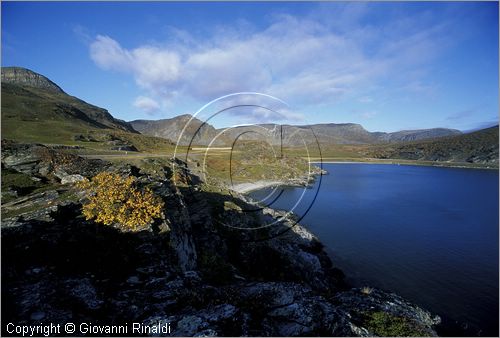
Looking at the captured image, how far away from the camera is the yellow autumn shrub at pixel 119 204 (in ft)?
48.2

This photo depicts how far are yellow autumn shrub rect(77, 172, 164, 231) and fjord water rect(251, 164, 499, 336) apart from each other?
31892 mm

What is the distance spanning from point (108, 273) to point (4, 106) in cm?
15541

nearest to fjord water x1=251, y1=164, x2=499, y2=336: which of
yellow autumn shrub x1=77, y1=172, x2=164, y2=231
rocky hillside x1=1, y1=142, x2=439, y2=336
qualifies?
rocky hillside x1=1, y1=142, x2=439, y2=336

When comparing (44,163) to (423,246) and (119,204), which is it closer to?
(119,204)

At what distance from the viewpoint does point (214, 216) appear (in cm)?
3000

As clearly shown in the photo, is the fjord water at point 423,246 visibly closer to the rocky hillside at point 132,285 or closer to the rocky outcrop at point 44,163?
the rocky hillside at point 132,285

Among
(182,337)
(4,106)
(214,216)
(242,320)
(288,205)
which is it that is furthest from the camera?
(4,106)

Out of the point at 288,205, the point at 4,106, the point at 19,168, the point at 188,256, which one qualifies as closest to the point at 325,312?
the point at 188,256

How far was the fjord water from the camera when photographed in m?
33.7

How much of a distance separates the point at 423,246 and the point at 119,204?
176 feet

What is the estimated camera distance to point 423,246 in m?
50.5

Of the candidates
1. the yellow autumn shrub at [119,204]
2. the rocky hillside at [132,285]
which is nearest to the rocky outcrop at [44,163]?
the rocky hillside at [132,285]

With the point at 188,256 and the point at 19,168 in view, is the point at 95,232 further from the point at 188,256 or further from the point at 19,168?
the point at 19,168

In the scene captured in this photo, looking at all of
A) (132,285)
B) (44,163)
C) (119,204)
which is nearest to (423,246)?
(119,204)
